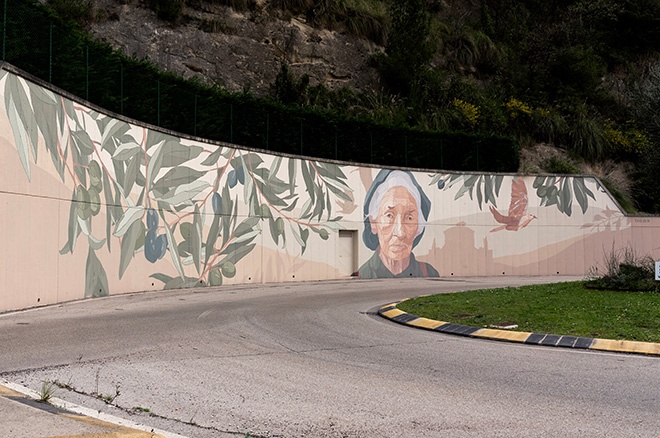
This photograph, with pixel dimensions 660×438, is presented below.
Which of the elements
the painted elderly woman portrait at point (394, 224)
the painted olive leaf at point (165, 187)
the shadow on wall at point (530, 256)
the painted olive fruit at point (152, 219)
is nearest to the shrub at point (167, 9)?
the painted olive leaf at point (165, 187)

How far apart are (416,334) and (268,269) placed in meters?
15.0

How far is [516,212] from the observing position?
104ft

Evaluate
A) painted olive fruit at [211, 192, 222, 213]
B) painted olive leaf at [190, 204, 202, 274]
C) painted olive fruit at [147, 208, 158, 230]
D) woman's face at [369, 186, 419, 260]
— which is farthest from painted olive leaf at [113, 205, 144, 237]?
woman's face at [369, 186, 419, 260]

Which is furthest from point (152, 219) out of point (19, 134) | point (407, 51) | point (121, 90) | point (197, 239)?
point (407, 51)

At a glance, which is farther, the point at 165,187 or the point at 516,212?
the point at 516,212

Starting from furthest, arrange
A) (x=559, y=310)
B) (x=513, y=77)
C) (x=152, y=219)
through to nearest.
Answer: (x=513, y=77) → (x=152, y=219) → (x=559, y=310)

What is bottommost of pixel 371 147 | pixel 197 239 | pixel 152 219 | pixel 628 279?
pixel 628 279

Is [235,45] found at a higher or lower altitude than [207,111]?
higher

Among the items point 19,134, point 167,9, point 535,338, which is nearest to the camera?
point 535,338

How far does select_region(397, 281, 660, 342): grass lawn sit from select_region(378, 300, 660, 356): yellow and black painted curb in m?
0.32

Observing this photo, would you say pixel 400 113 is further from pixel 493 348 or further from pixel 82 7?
pixel 493 348

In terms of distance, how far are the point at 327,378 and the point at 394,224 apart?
2291 centimetres

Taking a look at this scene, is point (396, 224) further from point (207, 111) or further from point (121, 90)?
point (121, 90)

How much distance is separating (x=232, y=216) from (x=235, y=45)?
1716cm
